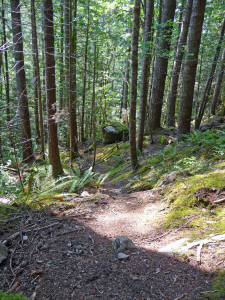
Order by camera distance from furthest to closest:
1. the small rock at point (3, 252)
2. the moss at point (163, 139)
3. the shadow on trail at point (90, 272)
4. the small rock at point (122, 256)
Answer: the moss at point (163, 139) → the small rock at point (122, 256) → the small rock at point (3, 252) → the shadow on trail at point (90, 272)

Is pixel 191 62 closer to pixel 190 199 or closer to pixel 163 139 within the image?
pixel 163 139

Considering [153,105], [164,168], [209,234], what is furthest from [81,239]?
[153,105]

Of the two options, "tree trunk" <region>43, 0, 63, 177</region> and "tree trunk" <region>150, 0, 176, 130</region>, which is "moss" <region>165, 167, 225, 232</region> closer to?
"tree trunk" <region>43, 0, 63, 177</region>

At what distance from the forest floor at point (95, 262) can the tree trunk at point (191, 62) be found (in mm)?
4867

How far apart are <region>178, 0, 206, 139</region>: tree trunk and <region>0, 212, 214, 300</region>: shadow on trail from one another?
597cm

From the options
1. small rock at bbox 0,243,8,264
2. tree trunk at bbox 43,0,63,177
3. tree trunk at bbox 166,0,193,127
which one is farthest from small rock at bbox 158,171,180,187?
tree trunk at bbox 166,0,193,127

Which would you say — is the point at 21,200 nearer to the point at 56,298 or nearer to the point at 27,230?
the point at 27,230

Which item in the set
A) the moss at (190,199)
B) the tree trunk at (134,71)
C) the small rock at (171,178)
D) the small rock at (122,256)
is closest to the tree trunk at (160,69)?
the tree trunk at (134,71)

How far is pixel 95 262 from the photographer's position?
2.43m

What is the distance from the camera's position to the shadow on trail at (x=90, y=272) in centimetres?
191

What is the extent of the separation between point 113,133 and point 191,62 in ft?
23.2

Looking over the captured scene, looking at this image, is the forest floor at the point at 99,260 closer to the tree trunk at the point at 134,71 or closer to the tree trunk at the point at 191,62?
the tree trunk at the point at 134,71

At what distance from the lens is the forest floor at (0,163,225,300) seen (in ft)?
6.36

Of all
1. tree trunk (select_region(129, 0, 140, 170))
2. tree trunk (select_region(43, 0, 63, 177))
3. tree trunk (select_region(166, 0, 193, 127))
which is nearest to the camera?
tree trunk (select_region(129, 0, 140, 170))
